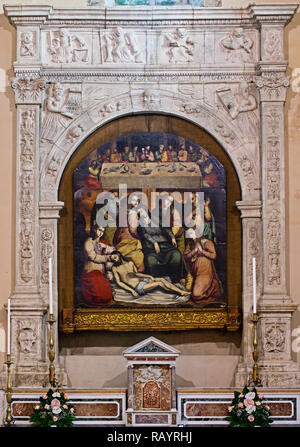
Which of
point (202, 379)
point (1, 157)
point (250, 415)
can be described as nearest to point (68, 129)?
point (1, 157)

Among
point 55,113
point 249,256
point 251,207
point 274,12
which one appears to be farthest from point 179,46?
point 249,256

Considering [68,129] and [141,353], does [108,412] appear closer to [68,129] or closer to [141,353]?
[141,353]

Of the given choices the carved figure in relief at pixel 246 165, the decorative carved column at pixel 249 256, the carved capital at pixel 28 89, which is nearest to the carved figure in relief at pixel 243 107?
the carved figure in relief at pixel 246 165

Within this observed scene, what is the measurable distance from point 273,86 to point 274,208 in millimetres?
1619

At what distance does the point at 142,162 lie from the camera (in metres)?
11.4

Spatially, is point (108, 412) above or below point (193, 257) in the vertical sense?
below

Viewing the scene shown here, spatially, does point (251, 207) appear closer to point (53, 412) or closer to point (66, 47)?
point (66, 47)

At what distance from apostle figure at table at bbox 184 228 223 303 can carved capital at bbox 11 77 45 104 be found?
2.70 m

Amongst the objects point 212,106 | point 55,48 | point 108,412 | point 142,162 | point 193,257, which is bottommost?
point 108,412

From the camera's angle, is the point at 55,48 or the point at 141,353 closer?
the point at 141,353

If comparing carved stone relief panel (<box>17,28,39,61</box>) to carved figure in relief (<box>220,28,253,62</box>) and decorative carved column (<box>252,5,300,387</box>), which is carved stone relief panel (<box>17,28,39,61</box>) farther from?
→ decorative carved column (<box>252,5,300,387</box>)

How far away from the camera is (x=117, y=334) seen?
445 inches

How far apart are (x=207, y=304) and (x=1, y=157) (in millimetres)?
3367

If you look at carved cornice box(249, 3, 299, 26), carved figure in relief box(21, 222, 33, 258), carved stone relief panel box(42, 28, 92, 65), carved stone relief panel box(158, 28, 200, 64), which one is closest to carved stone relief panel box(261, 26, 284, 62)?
carved cornice box(249, 3, 299, 26)
